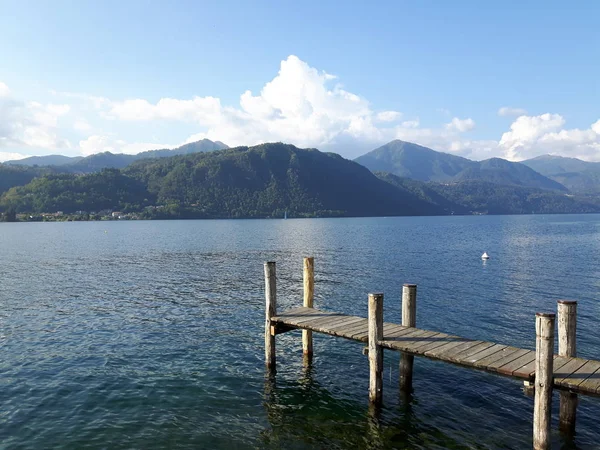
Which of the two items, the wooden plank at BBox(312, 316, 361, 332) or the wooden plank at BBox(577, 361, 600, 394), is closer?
the wooden plank at BBox(577, 361, 600, 394)

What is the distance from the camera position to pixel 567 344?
14266 millimetres

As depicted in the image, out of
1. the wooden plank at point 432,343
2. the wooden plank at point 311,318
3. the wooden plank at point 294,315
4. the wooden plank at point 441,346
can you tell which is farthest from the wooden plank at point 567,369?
the wooden plank at point 294,315

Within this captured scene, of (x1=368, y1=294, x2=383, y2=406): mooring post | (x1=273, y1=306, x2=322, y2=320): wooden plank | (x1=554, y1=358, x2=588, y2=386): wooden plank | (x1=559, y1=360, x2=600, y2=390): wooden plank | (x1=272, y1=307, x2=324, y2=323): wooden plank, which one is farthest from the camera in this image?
(x1=273, y1=306, x2=322, y2=320): wooden plank

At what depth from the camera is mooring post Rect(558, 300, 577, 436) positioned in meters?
14.1

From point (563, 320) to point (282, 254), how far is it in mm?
63158

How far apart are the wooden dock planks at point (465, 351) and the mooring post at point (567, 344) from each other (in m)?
0.43

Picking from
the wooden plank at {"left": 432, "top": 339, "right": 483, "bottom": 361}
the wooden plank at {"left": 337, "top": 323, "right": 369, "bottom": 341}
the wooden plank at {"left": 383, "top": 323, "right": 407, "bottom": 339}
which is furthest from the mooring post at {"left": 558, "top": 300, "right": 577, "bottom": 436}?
the wooden plank at {"left": 337, "top": 323, "right": 369, "bottom": 341}

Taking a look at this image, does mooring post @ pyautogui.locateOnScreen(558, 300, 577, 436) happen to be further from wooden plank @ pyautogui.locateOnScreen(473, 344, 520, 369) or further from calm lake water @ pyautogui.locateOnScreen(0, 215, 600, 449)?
wooden plank @ pyautogui.locateOnScreen(473, 344, 520, 369)

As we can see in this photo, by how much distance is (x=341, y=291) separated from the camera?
40.1m

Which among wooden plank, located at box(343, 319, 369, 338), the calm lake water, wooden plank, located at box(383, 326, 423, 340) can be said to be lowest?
the calm lake water

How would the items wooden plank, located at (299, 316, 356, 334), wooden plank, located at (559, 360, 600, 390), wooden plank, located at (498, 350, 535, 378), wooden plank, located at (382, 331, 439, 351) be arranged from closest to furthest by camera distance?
wooden plank, located at (559, 360, 600, 390) < wooden plank, located at (498, 350, 535, 378) < wooden plank, located at (382, 331, 439, 351) < wooden plank, located at (299, 316, 356, 334)

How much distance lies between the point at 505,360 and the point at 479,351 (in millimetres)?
993

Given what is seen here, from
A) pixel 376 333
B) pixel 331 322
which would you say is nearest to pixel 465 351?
pixel 376 333

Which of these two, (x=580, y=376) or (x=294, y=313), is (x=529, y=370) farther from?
(x=294, y=313)
